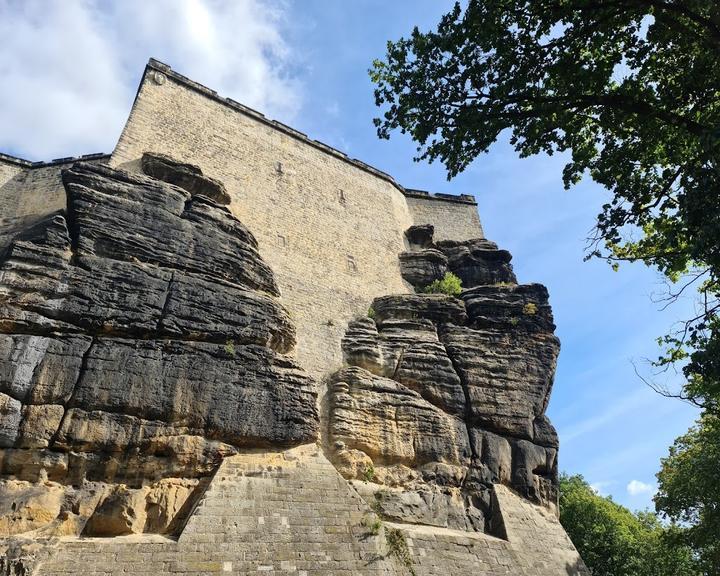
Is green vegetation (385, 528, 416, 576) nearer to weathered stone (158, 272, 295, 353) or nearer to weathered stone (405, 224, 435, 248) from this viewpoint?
weathered stone (158, 272, 295, 353)

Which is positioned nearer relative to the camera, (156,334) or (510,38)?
(510,38)

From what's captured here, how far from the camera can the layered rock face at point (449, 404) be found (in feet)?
38.1

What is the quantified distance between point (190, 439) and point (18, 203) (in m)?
9.29

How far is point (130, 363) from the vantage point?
32.1ft

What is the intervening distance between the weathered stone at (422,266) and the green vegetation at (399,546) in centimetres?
849

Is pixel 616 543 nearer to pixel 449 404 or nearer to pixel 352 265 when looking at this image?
pixel 449 404

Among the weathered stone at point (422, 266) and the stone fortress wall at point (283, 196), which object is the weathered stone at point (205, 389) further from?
the weathered stone at point (422, 266)

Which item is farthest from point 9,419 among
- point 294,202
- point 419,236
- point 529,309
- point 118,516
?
point 419,236

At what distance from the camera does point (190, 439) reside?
9656mm

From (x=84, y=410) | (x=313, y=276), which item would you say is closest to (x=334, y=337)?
(x=313, y=276)

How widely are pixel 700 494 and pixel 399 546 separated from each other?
1094 cm

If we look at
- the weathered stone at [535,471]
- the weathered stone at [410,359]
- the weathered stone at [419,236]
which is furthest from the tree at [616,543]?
the weathered stone at [419,236]

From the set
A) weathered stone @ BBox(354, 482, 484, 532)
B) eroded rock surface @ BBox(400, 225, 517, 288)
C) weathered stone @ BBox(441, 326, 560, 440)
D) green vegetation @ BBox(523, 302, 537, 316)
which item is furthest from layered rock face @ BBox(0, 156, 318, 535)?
green vegetation @ BBox(523, 302, 537, 316)

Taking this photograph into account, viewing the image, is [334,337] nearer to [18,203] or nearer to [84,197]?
[84,197]
